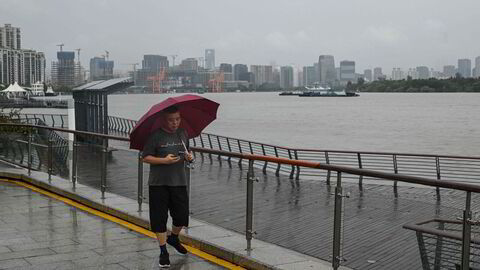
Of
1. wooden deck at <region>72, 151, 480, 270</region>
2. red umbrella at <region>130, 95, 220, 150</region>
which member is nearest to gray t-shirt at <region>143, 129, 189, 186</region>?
red umbrella at <region>130, 95, 220, 150</region>

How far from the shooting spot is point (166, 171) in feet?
20.6

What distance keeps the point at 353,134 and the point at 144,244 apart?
54106 millimetres

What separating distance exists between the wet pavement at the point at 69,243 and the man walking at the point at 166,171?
1.56ft

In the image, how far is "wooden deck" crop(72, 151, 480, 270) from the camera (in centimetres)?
592

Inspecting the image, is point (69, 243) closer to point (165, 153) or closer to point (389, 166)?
point (165, 153)

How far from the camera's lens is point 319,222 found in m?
6.75

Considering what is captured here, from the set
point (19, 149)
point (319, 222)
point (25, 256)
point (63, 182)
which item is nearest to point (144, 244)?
point (25, 256)

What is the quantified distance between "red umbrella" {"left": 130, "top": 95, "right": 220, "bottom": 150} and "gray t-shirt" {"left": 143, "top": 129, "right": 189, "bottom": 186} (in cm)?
11

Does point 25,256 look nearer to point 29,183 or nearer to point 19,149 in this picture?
point 29,183

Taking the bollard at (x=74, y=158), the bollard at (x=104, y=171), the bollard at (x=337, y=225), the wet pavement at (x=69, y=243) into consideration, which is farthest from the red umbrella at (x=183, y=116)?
the bollard at (x=74, y=158)

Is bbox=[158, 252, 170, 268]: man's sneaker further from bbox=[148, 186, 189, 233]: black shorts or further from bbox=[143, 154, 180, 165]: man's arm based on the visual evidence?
bbox=[143, 154, 180, 165]: man's arm

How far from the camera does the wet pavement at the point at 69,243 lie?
21.0ft

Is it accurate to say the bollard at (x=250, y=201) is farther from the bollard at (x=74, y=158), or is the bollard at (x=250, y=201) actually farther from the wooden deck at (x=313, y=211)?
the bollard at (x=74, y=158)

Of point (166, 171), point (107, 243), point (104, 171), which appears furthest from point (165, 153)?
point (104, 171)
